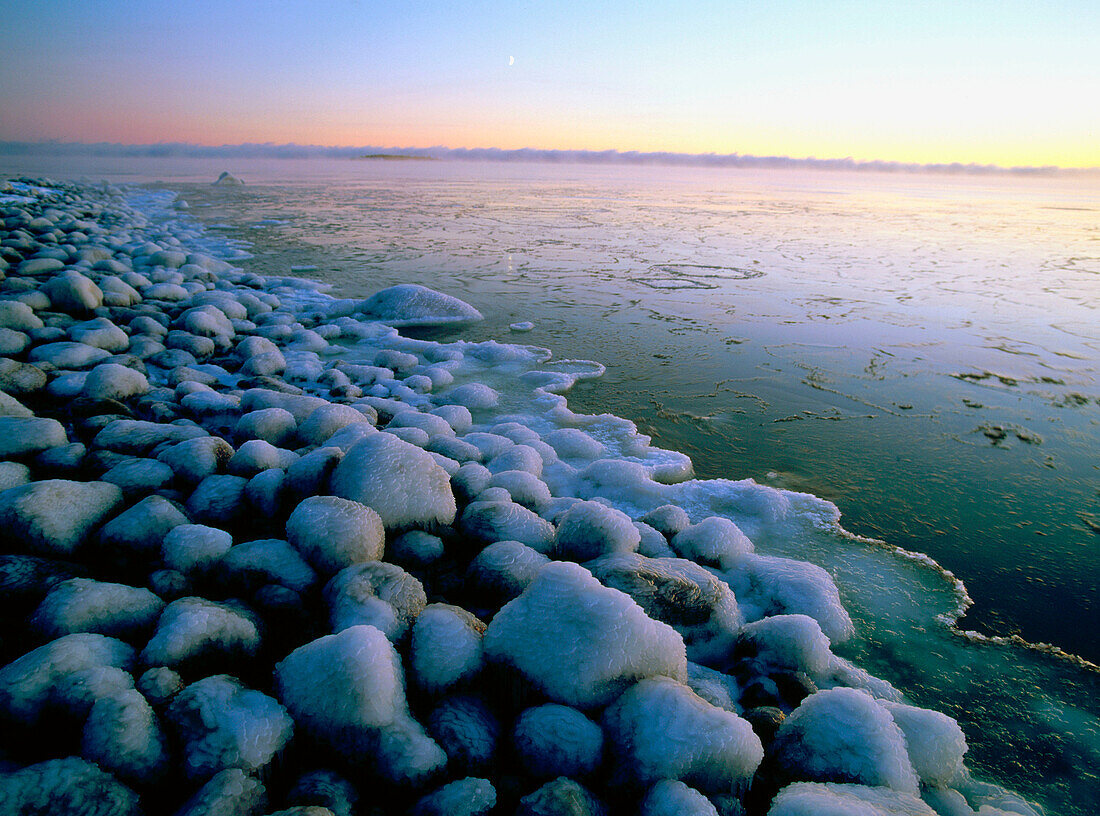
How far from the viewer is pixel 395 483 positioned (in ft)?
6.71

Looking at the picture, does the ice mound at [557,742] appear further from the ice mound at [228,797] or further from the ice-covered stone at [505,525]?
the ice-covered stone at [505,525]

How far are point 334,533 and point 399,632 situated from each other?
405mm

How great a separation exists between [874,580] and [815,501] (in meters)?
0.55

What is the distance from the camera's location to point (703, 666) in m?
1.84

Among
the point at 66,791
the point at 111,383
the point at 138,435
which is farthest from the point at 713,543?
the point at 111,383

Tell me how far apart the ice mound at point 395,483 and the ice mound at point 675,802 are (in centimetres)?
115

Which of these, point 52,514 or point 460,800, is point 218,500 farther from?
point 460,800

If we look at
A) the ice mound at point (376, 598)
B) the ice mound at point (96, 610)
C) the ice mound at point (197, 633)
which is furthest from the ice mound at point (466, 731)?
the ice mound at point (96, 610)

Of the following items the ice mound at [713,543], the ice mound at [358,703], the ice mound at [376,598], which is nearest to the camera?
the ice mound at [358,703]

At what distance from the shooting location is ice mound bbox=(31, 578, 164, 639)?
143cm

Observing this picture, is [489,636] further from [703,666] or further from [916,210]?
[916,210]

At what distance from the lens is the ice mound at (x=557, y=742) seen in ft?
4.37

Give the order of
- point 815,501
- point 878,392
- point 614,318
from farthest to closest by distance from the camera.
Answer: point 614,318 → point 878,392 → point 815,501

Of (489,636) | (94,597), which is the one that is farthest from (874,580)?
(94,597)
